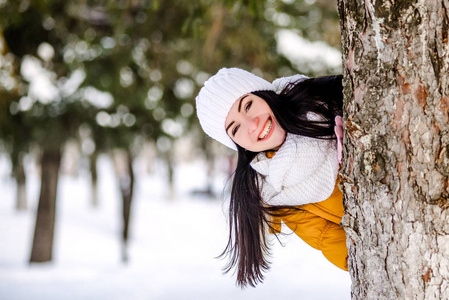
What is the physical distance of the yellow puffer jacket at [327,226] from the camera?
1.62 meters

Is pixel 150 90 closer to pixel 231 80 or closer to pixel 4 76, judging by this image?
pixel 4 76

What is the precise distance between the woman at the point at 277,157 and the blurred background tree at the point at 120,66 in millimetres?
2264

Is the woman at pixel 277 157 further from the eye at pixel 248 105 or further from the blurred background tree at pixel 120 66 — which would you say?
the blurred background tree at pixel 120 66

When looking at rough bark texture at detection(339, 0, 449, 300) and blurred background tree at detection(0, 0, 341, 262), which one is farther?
blurred background tree at detection(0, 0, 341, 262)

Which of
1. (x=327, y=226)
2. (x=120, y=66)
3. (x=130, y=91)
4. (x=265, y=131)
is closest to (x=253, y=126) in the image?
(x=265, y=131)

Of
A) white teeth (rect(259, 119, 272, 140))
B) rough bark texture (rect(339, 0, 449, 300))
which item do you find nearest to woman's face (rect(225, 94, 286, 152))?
white teeth (rect(259, 119, 272, 140))

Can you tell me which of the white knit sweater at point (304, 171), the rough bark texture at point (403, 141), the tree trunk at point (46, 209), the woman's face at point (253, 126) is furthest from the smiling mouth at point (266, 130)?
the tree trunk at point (46, 209)

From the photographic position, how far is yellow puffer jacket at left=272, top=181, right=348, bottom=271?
63.9 inches

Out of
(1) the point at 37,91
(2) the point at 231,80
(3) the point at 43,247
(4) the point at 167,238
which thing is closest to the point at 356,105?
(2) the point at 231,80

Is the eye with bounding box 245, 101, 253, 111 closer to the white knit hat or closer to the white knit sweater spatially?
the white knit hat

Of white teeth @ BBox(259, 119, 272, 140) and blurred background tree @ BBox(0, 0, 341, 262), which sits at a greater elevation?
blurred background tree @ BBox(0, 0, 341, 262)

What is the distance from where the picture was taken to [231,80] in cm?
198

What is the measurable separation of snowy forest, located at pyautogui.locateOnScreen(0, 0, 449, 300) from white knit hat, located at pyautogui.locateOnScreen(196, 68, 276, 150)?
0.32 meters

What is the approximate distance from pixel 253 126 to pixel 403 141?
0.80m
